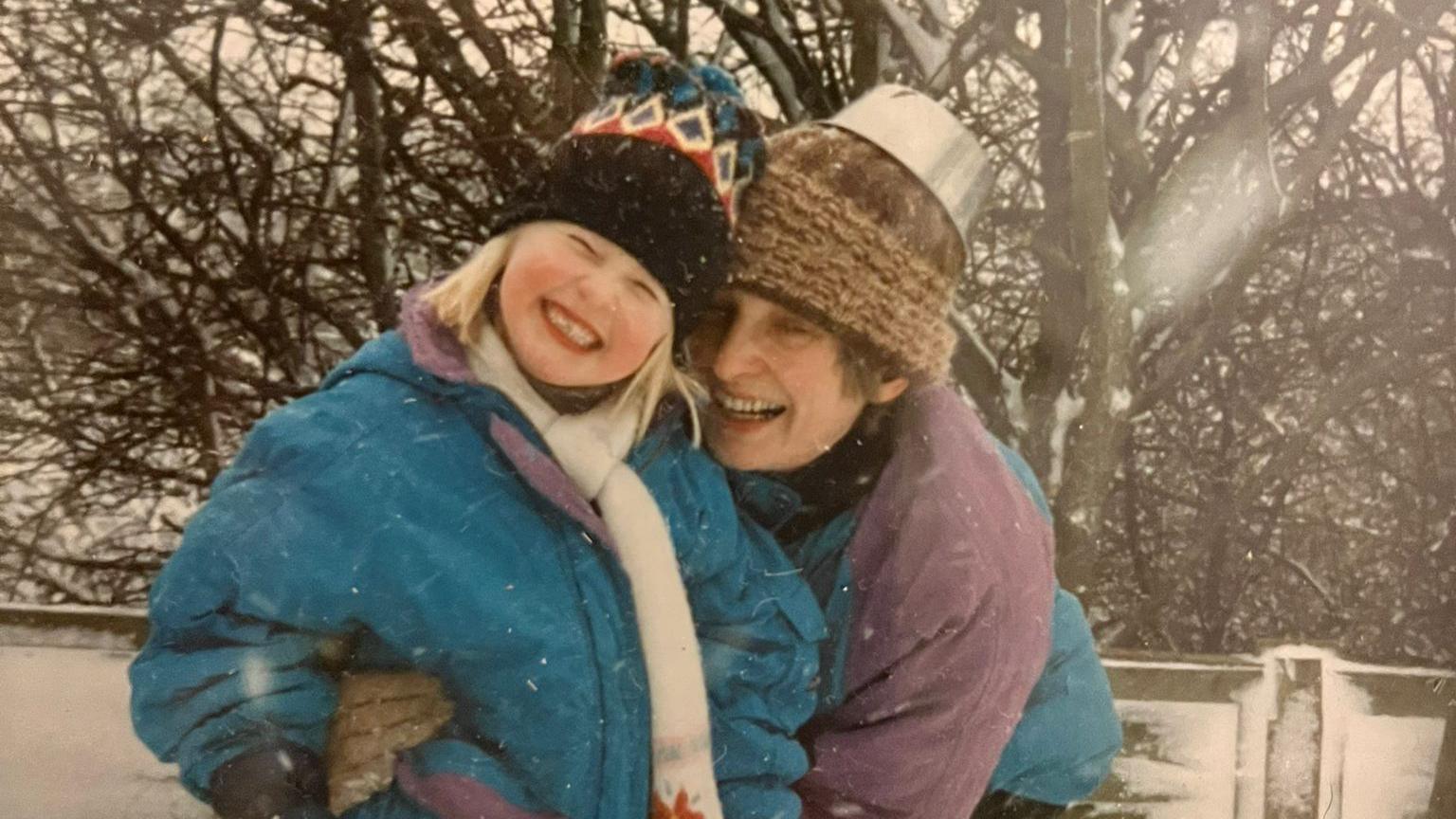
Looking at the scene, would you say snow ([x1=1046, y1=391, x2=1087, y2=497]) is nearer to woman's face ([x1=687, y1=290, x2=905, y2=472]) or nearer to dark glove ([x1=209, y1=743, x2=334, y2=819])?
woman's face ([x1=687, y1=290, x2=905, y2=472])

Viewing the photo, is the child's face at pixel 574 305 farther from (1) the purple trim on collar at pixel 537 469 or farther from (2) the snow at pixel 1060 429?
(2) the snow at pixel 1060 429

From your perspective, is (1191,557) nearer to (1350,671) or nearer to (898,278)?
(1350,671)

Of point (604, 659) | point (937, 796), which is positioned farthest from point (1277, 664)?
point (604, 659)

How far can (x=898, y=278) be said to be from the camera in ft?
3.81

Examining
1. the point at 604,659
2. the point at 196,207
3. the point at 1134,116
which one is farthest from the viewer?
the point at 1134,116

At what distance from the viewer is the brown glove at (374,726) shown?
1124 mm

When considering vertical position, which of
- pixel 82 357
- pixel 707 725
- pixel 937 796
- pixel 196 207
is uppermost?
pixel 196 207

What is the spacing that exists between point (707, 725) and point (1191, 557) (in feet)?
2.07

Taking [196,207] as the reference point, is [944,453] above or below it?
below

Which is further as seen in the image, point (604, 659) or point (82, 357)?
point (82, 357)

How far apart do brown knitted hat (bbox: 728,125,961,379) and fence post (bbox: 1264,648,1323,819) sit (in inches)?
27.3

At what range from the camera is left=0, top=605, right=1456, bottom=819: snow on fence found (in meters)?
1.23

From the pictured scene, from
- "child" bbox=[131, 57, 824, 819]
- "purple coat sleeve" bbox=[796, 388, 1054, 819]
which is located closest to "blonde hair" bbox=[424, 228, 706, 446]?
"child" bbox=[131, 57, 824, 819]

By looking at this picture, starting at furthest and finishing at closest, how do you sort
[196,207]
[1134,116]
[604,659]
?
[1134,116] → [196,207] → [604,659]
